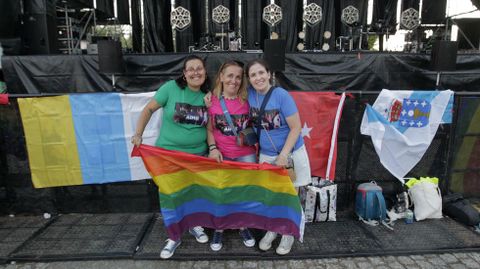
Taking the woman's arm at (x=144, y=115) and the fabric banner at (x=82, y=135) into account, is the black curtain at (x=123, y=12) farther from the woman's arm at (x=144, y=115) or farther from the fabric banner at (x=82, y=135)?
the woman's arm at (x=144, y=115)

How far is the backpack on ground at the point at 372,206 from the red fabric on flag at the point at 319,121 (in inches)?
17.1

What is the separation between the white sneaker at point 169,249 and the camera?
3.25m

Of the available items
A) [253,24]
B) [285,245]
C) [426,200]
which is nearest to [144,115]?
[285,245]

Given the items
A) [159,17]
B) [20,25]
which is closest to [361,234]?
[20,25]

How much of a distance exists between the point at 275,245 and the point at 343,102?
1.77 m

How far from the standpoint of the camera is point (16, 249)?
3.40 meters

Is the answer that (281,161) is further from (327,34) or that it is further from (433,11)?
(433,11)

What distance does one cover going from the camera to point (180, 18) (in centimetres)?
1316

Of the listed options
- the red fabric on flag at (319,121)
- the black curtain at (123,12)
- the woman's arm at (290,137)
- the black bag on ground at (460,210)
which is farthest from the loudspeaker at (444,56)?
the black curtain at (123,12)

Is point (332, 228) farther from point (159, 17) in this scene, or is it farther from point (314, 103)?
point (159, 17)

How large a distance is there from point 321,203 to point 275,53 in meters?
3.63

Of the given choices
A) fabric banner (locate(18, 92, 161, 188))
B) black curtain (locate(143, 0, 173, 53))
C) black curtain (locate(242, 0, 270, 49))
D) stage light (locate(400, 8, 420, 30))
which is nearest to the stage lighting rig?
black curtain (locate(242, 0, 270, 49))

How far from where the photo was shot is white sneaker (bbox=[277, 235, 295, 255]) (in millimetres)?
3286

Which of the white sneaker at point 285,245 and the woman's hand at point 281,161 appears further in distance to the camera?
the white sneaker at point 285,245
